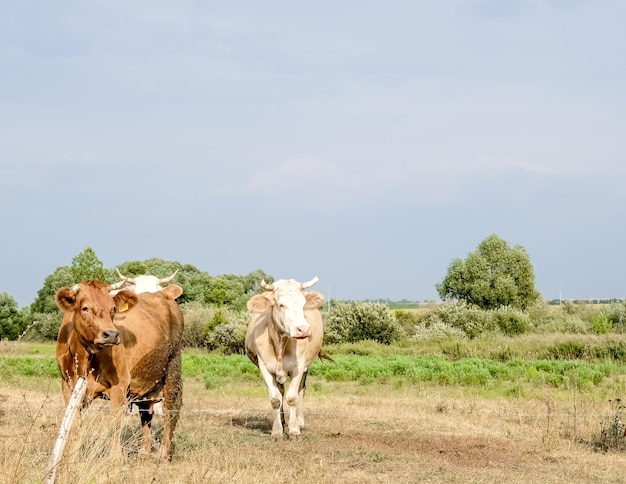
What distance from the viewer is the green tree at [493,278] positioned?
209 feet

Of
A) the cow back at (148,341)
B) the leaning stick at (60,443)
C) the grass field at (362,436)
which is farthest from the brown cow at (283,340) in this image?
the leaning stick at (60,443)

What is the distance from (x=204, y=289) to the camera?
266 ft

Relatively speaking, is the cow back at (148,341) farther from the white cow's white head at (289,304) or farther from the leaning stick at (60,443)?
the leaning stick at (60,443)

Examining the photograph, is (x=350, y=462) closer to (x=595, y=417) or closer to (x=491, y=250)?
(x=595, y=417)

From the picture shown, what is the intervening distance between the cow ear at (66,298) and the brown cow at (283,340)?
449 centimetres

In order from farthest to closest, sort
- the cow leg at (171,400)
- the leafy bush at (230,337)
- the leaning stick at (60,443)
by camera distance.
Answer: the leafy bush at (230,337) → the cow leg at (171,400) → the leaning stick at (60,443)

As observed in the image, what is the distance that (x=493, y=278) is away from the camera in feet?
211

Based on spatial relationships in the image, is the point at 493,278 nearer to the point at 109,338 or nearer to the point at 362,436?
the point at 362,436

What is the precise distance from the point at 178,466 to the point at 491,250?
5860 cm

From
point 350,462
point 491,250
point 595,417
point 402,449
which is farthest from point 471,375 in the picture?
point 491,250

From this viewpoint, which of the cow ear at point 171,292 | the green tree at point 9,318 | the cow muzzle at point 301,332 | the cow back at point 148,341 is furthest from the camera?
the green tree at point 9,318

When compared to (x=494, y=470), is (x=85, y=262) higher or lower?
higher

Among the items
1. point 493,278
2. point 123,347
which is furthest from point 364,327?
point 123,347

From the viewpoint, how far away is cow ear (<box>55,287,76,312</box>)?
9.00m
